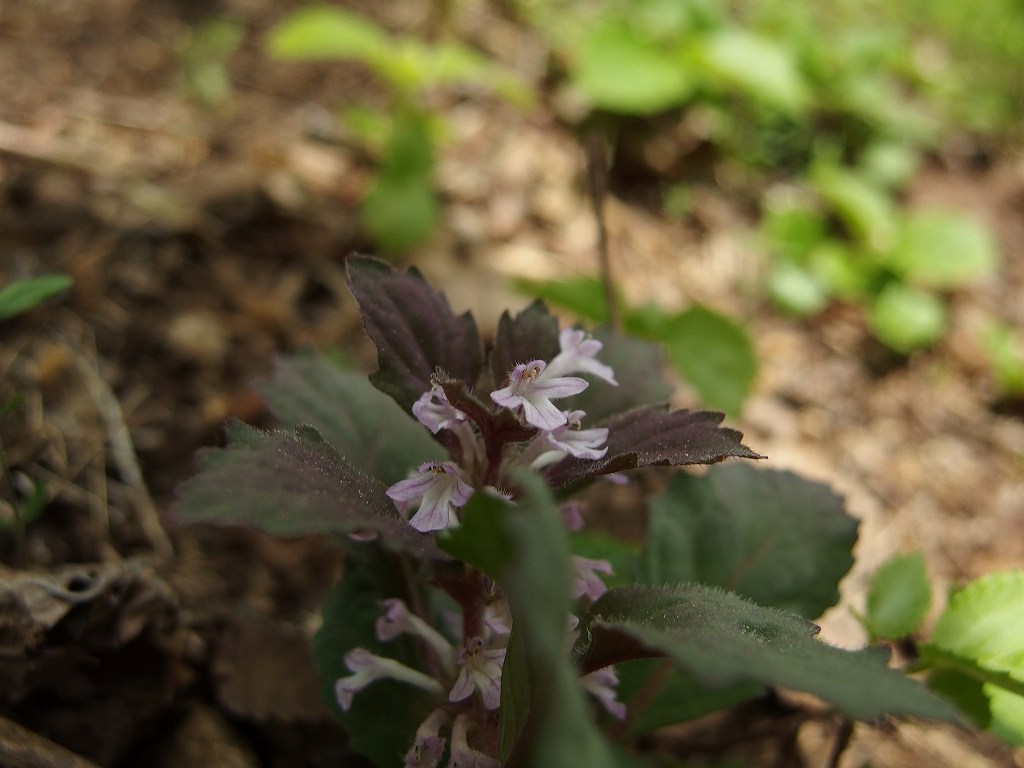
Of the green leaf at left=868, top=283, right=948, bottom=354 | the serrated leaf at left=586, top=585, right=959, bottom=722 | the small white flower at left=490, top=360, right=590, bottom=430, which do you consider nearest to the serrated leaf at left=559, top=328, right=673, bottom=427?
the small white flower at left=490, top=360, right=590, bottom=430

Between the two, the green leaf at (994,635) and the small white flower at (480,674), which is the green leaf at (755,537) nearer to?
the green leaf at (994,635)

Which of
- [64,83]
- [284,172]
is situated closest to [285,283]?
[284,172]

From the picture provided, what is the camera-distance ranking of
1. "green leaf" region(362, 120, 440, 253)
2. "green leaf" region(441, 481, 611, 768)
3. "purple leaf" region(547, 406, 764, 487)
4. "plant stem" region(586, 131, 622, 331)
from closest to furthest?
"green leaf" region(441, 481, 611, 768), "purple leaf" region(547, 406, 764, 487), "plant stem" region(586, 131, 622, 331), "green leaf" region(362, 120, 440, 253)

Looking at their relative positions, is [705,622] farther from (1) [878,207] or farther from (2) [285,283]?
(1) [878,207]

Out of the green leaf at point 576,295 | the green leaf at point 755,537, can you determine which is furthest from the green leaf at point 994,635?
the green leaf at point 576,295

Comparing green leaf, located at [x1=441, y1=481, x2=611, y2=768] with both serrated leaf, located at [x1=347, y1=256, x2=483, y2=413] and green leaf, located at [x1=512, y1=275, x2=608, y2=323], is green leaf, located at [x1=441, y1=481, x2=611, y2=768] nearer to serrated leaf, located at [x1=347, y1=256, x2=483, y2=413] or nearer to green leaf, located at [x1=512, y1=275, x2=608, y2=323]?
serrated leaf, located at [x1=347, y1=256, x2=483, y2=413]

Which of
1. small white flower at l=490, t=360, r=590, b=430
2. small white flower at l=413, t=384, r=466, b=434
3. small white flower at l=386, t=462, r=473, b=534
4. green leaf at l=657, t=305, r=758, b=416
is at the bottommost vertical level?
green leaf at l=657, t=305, r=758, b=416

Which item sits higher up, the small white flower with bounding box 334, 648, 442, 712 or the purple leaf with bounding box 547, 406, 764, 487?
the purple leaf with bounding box 547, 406, 764, 487

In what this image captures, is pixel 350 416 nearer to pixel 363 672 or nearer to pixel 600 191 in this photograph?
pixel 363 672
